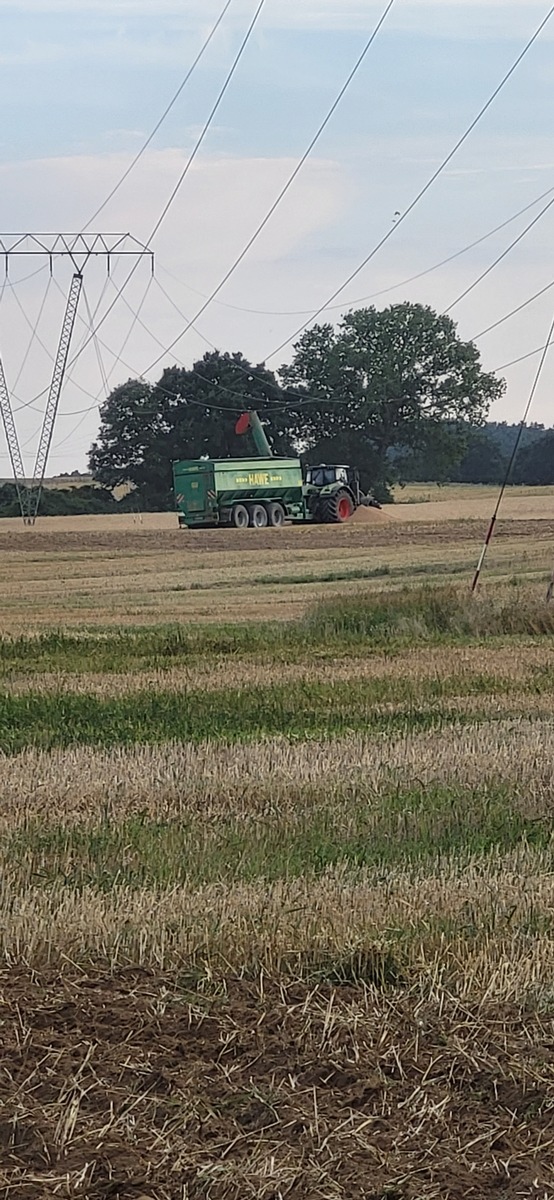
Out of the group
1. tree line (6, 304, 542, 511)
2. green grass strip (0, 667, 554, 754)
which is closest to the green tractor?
tree line (6, 304, 542, 511)

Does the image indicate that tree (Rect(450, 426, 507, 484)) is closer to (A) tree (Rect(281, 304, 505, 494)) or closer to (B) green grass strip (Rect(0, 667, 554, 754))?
(A) tree (Rect(281, 304, 505, 494))

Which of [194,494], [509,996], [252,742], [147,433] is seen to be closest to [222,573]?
[194,494]

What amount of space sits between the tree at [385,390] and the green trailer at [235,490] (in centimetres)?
2357

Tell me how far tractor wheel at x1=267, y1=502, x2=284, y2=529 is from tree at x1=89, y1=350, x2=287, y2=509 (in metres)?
25.3

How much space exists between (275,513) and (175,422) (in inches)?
1122

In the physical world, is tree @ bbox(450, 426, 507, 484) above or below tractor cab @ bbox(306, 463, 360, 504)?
below

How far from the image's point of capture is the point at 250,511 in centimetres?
5975

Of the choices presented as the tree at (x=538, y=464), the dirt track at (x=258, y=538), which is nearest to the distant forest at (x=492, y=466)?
the tree at (x=538, y=464)

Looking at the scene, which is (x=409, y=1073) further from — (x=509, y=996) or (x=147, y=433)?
(x=147, y=433)

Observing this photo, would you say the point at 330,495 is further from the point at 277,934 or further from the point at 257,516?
the point at 277,934

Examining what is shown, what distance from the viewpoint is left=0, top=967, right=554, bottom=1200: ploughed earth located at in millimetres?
4352

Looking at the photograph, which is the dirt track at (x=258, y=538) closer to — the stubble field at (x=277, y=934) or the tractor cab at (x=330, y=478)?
the tractor cab at (x=330, y=478)

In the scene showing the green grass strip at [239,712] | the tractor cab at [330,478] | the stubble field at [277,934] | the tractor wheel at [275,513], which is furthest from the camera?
the tractor cab at [330,478]

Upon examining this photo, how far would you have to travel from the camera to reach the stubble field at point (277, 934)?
4547 mm
